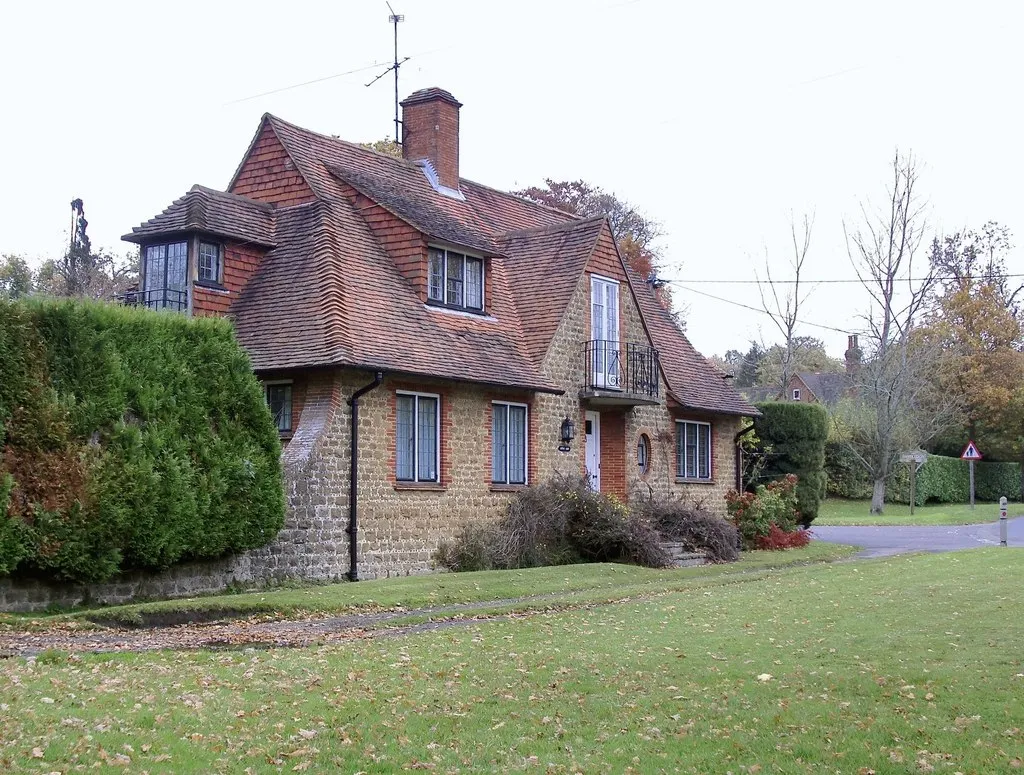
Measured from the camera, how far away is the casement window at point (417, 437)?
69.1ft

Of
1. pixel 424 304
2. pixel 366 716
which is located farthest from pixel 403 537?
pixel 366 716

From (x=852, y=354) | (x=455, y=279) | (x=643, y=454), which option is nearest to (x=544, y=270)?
(x=455, y=279)

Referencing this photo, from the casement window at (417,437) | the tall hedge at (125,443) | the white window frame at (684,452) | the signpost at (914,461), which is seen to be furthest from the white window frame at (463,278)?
the signpost at (914,461)

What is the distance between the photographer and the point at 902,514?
49500mm

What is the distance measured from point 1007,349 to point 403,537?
47.0m

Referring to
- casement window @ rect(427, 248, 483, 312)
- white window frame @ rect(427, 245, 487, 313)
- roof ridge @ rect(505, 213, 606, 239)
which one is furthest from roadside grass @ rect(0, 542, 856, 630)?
roof ridge @ rect(505, 213, 606, 239)

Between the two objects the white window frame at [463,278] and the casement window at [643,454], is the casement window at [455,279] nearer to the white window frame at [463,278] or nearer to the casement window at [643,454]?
the white window frame at [463,278]

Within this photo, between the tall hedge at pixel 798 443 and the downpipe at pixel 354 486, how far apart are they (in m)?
15.7

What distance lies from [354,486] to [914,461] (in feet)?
125

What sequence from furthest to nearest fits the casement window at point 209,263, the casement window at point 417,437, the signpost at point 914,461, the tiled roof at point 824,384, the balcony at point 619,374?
the tiled roof at point 824,384 → the signpost at point 914,461 → the balcony at point 619,374 → the casement window at point 209,263 → the casement window at point 417,437

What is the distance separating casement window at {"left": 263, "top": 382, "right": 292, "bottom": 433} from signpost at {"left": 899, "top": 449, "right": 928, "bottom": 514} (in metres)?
36.2

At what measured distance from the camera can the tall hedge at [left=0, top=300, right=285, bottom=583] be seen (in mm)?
15016

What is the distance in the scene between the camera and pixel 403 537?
20.8 meters

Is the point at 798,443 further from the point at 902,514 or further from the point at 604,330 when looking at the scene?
the point at 902,514
